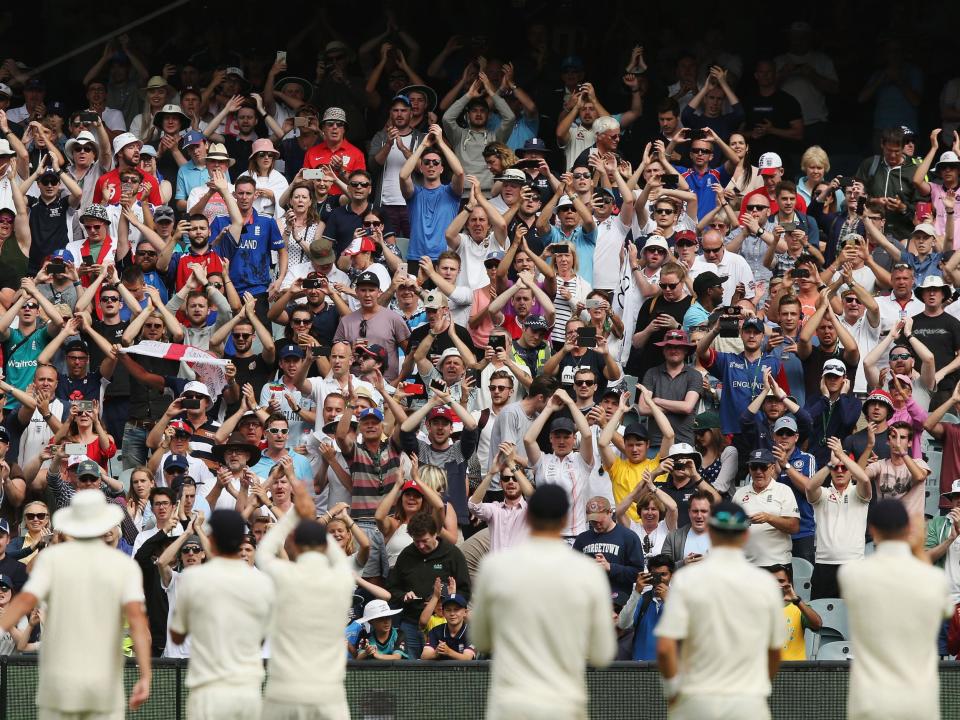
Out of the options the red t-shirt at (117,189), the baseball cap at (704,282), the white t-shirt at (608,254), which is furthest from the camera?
the red t-shirt at (117,189)

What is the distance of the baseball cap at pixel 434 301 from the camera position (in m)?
17.5

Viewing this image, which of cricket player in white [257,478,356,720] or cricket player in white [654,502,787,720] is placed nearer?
cricket player in white [654,502,787,720]

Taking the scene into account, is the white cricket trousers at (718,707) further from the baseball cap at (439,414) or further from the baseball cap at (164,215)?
the baseball cap at (164,215)

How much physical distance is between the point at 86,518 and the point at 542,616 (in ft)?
7.93

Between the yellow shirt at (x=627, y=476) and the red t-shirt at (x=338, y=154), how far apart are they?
5.24 metres

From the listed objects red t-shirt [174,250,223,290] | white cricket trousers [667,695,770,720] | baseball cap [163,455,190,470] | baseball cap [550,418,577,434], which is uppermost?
red t-shirt [174,250,223,290]

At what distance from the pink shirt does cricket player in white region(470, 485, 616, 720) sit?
20.9 feet

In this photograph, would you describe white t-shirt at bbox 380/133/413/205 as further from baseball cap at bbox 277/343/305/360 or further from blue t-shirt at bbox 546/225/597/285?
baseball cap at bbox 277/343/305/360

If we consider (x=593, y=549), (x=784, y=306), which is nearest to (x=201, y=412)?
(x=593, y=549)

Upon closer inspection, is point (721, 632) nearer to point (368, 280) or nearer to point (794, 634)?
point (794, 634)

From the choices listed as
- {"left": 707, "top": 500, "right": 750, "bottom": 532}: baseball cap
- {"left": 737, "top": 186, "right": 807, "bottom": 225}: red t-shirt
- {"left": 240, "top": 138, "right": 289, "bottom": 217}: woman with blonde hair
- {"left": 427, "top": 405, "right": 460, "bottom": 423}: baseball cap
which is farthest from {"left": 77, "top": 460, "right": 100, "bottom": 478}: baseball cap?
{"left": 707, "top": 500, "right": 750, "bottom": 532}: baseball cap

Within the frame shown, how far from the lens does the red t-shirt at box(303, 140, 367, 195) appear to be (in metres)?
20.2

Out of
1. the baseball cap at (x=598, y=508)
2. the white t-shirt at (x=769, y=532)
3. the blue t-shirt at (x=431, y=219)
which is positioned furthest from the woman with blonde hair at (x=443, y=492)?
the blue t-shirt at (x=431, y=219)

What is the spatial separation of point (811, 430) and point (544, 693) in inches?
314
